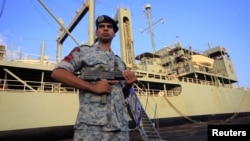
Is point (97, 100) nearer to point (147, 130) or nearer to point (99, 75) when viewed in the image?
point (99, 75)

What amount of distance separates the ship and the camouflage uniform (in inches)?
313

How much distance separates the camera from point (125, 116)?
1.71m

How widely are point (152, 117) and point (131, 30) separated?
6.75 meters

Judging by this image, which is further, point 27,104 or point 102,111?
point 27,104

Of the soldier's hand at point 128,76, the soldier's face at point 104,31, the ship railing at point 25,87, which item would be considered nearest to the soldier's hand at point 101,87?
the soldier's hand at point 128,76

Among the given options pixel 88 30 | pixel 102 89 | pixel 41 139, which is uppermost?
pixel 88 30

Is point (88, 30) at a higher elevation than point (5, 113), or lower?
higher

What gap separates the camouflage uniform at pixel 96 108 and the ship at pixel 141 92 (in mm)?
7941

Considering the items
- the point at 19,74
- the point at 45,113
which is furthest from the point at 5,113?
the point at 19,74

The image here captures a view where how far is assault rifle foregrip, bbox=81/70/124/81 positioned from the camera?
1669 millimetres

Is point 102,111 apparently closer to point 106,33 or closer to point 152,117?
point 106,33

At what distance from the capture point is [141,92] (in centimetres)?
1511

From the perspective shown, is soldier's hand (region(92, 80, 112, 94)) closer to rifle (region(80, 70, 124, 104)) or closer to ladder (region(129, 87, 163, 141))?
rifle (region(80, 70, 124, 104))

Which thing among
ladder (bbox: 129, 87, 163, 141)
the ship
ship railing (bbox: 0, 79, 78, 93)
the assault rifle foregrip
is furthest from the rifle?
ship railing (bbox: 0, 79, 78, 93)
